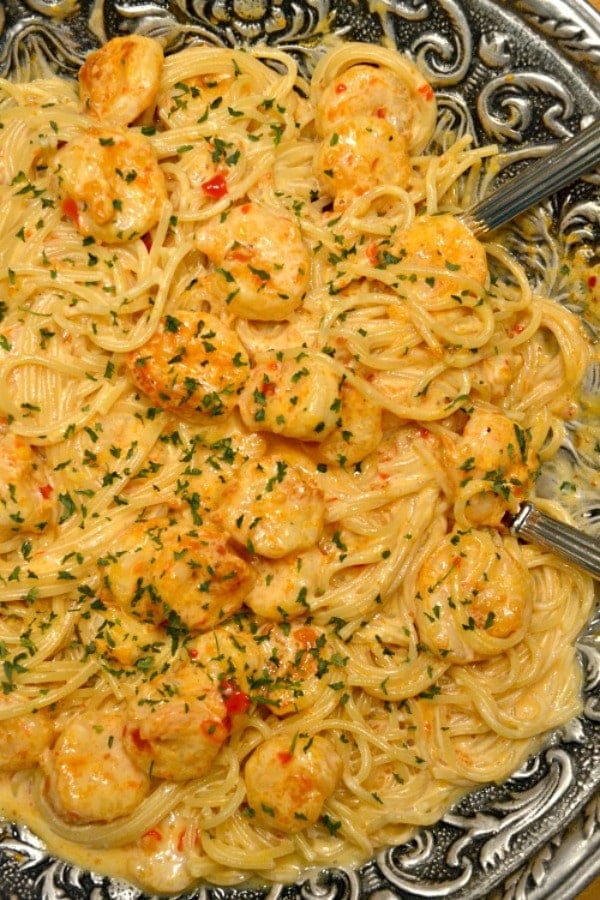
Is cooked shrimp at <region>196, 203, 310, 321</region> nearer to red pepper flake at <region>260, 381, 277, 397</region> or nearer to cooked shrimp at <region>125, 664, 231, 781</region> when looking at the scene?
red pepper flake at <region>260, 381, 277, 397</region>

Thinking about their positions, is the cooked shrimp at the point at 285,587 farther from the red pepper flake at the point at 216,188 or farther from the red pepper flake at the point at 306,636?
the red pepper flake at the point at 216,188

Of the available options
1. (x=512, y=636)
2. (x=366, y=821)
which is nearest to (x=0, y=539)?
(x=366, y=821)

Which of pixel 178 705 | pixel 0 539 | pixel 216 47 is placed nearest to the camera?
pixel 178 705

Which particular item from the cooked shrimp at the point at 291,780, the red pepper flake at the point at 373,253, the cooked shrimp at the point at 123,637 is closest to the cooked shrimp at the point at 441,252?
the red pepper flake at the point at 373,253

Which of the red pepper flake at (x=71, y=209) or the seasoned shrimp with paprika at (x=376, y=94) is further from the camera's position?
the seasoned shrimp with paprika at (x=376, y=94)

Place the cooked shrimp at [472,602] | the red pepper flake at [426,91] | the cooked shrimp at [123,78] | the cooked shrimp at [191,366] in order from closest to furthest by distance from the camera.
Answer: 1. the cooked shrimp at [191,366]
2. the cooked shrimp at [472,602]
3. the cooked shrimp at [123,78]
4. the red pepper flake at [426,91]

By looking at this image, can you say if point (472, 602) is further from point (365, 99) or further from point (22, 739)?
point (365, 99)

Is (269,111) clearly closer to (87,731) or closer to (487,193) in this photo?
(487,193)
